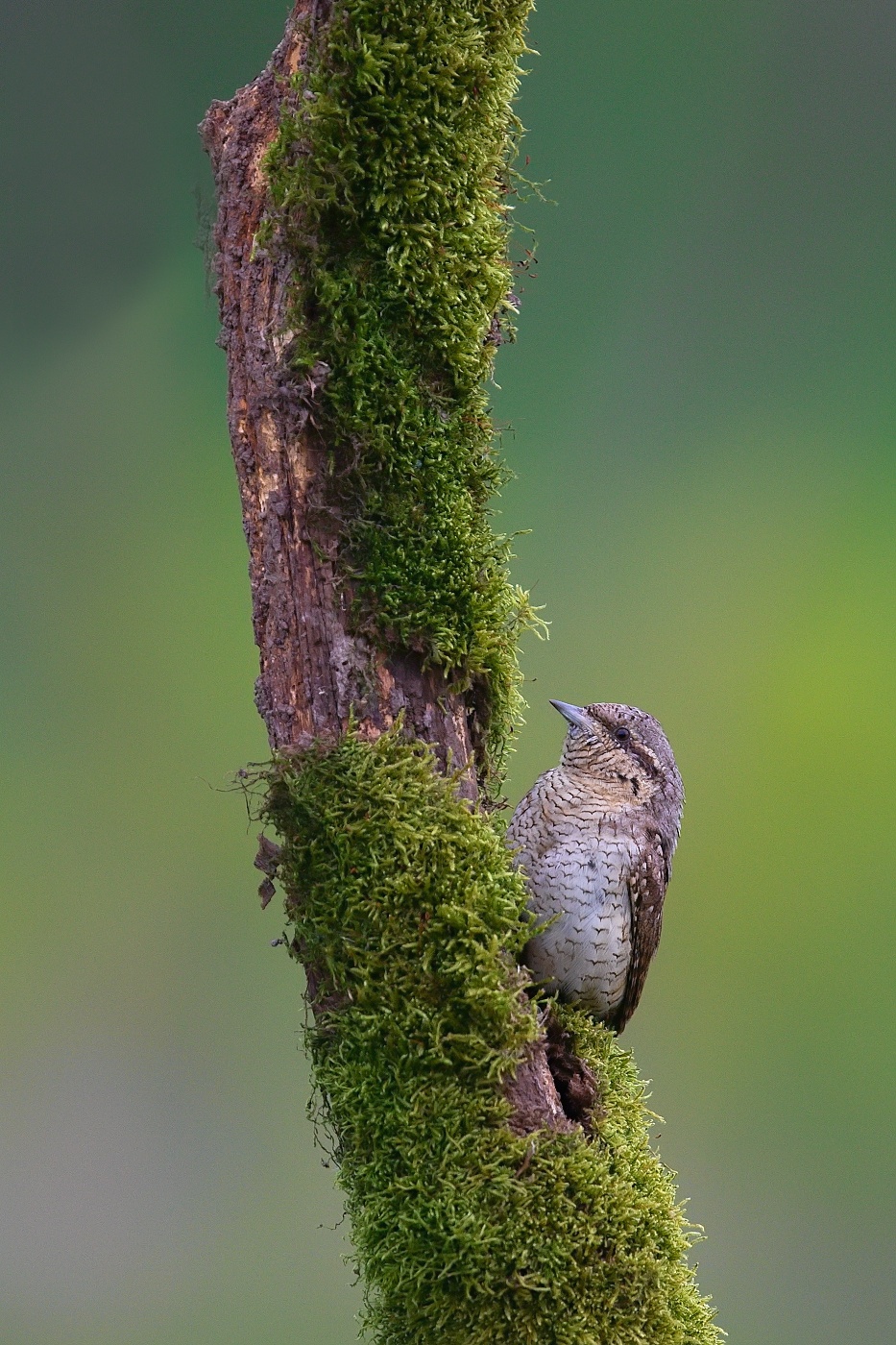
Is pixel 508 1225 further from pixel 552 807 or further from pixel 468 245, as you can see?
pixel 468 245

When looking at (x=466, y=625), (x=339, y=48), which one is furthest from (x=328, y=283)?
(x=466, y=625)

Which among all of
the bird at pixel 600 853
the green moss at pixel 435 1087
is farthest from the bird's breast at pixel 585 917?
the green moss at pixel 435 1087

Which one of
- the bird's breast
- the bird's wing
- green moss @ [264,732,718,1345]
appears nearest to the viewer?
green moss @ [264,732,718,1345]

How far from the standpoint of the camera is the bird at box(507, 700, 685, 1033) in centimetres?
242

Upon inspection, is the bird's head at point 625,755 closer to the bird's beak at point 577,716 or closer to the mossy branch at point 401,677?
the bird's beak at point 577,716

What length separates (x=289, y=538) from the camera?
2043 mm

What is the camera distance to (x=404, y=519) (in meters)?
2.08

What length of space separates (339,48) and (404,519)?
0.79 metres

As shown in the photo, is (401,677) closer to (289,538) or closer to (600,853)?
(289,538)

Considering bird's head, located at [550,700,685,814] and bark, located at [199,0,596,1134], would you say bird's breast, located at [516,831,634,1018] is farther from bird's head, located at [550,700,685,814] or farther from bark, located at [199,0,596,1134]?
bark, located at [199,0,596,1134]

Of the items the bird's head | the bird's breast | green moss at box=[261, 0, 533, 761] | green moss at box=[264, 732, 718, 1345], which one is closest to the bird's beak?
the bird's head

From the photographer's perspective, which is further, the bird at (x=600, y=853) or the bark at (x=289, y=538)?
the bird at (x=600, y=853)

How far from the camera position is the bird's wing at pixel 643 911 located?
2590 millimetres

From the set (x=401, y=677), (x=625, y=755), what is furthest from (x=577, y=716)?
(x=401, y=677)
